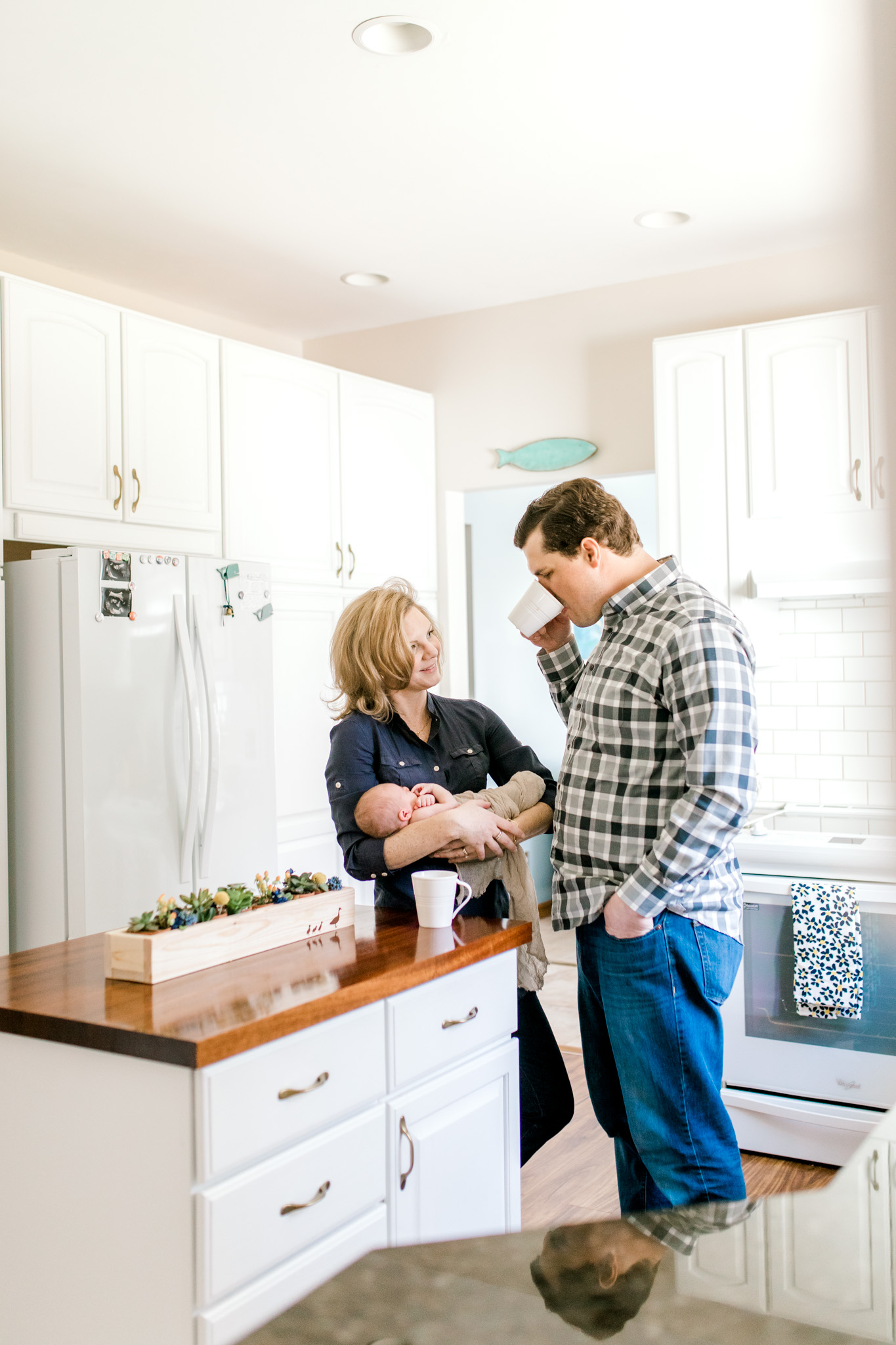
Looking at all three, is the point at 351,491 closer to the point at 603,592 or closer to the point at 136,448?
the point at 136,448

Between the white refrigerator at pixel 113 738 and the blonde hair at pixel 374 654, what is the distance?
0.97 metres

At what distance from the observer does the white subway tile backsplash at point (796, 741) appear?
3.52 m

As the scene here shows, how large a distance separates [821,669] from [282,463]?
1.85 metres

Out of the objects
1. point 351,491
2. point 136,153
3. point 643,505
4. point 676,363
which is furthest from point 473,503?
point 136,153

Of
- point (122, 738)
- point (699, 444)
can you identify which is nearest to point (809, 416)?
point (699, 444)

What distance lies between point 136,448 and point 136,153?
0.79 metres

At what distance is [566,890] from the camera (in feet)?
6.17

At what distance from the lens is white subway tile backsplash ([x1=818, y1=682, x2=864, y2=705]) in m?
3.46

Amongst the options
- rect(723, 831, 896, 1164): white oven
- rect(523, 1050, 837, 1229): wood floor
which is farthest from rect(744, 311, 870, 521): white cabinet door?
rect(523, 1050, 837, 1229): wood floor

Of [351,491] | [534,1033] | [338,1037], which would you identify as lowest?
[534,1033]

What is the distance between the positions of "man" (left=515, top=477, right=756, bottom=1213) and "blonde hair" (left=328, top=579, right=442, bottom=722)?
13.7 inches

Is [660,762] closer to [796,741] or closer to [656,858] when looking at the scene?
[656,858]

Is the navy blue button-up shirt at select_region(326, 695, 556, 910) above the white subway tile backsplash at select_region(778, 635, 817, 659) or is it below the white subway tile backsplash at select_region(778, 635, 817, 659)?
below

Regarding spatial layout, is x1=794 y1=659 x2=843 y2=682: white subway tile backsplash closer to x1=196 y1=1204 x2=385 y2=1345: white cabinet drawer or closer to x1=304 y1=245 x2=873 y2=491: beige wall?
x1=304 y1=245 x2=873 y2=491: beige wall
